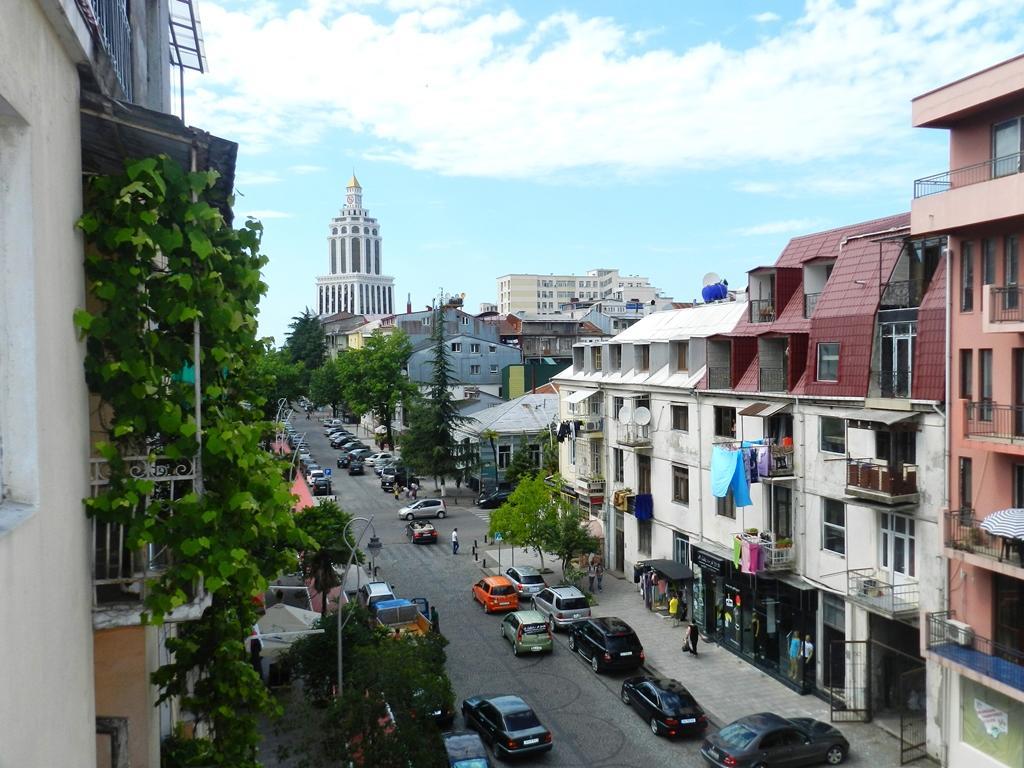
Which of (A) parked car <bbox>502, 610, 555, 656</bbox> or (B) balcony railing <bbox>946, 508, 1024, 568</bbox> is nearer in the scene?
(B) balcony railing <bbox>946, 508, 1024, 568</bbox>

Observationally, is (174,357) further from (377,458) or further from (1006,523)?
(377,458)

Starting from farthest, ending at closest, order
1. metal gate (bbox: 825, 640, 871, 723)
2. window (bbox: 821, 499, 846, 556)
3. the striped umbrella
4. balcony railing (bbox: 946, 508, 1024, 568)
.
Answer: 1. window (bbox: 821, 499, 846, 556)
2. metal gate (bbox: 825, 640, 871, 723)
3. balcony railing (bbox: 946, 508, 1024, 568)
4. the striped umbrella

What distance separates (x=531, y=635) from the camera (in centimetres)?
3002

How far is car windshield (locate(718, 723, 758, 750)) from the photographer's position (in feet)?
68.4

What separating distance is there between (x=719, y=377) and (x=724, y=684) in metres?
10.7

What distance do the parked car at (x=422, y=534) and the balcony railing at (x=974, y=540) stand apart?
31.3m

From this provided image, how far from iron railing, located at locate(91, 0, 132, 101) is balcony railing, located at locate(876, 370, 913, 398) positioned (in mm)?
19627

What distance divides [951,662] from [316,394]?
88.2m

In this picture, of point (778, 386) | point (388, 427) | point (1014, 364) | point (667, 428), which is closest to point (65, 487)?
point (1014, 364)

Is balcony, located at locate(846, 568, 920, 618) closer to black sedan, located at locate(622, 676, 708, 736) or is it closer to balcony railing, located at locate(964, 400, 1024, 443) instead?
balcony railing, located at locate(964, 400, 1024, 443)

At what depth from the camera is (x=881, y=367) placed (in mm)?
24250

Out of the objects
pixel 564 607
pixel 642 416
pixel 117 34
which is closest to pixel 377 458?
pixel 642 416

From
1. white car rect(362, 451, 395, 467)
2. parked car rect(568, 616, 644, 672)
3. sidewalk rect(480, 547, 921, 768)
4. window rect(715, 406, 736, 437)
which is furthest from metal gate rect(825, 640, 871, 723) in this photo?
white car rect(362, 451, 395, 467)

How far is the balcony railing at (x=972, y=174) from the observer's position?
19422 millimetres
